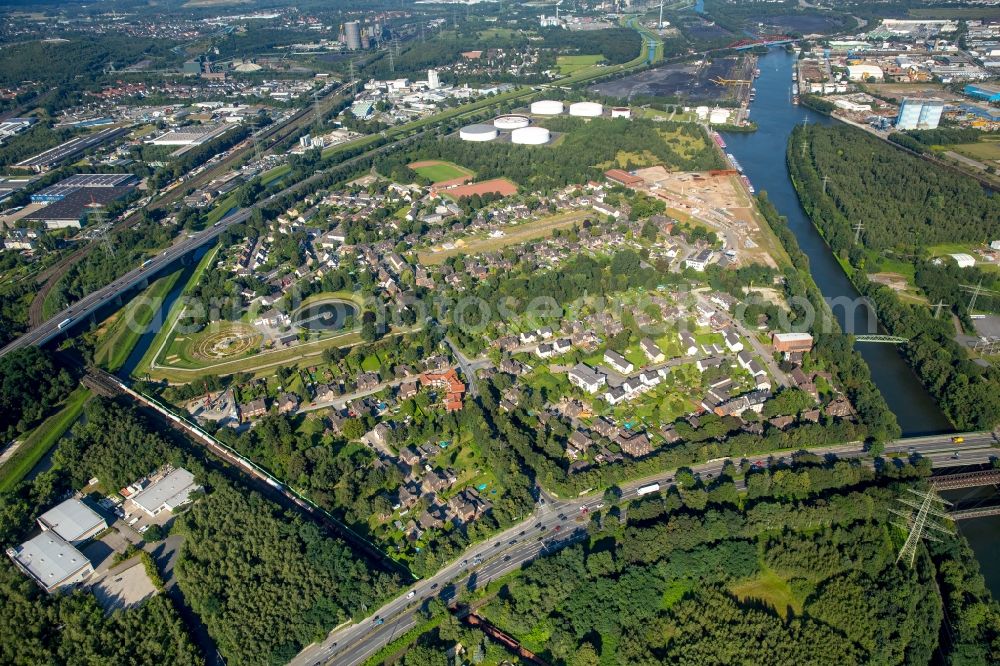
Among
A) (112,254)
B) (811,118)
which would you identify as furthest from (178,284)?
(811,118)

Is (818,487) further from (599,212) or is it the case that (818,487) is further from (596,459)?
(599,212)

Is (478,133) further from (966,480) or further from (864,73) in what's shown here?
(864,73)

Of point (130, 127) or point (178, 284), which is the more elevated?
point (130, 127)

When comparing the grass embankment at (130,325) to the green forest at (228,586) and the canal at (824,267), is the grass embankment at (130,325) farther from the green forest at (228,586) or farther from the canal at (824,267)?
the canal at (824,267)

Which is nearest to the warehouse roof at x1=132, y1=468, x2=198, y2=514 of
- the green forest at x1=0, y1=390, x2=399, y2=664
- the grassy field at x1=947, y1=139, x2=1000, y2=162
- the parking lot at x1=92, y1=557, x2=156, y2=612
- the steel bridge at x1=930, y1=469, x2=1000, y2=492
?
the green forest at x1=0, y1=390, x2=399, y2=664

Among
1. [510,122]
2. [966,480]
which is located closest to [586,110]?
[510,122]

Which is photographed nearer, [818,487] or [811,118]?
[818,487]

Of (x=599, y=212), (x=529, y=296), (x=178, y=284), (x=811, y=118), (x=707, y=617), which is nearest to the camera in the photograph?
(x=707, y=617)
